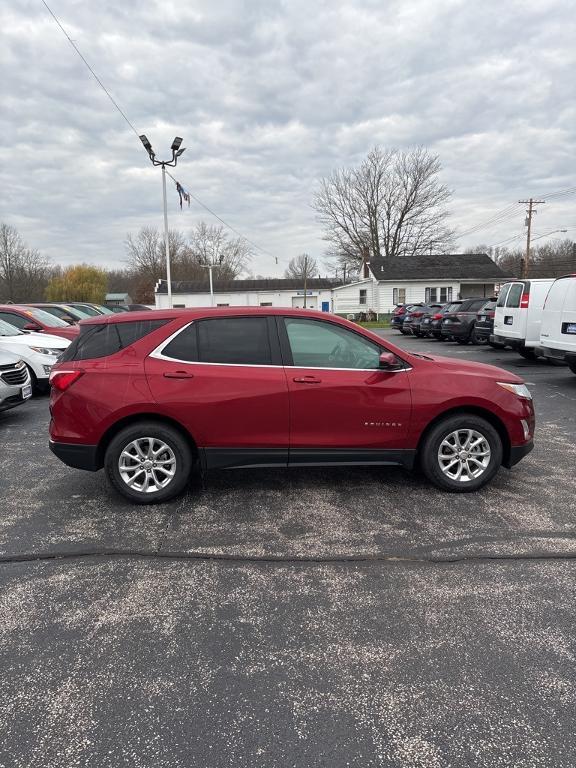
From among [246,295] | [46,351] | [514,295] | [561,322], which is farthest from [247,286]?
[561,322]

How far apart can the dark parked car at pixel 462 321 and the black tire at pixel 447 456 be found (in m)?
14.6

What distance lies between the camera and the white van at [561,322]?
886 centimetres

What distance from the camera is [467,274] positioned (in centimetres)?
3969

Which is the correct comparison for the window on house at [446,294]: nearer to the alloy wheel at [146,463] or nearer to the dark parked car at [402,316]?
the dark parked car at [402,316]

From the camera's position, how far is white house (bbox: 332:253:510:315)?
39406 millimetres

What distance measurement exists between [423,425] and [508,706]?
93.8 inches

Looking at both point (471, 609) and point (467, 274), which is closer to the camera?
point (471, 609)

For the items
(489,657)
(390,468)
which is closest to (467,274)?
(390,468)

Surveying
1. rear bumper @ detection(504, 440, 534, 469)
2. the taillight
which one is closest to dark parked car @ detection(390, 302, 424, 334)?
rear bumper @ detection(504, 440, 534, 469)

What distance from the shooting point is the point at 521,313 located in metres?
12.1

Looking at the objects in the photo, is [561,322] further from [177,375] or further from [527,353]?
[177,375]

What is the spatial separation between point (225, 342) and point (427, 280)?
38.0m

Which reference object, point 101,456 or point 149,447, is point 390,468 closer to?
point 149,447

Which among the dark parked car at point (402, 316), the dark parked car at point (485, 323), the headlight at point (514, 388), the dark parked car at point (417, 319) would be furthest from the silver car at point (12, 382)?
the dark parked car at point (402, 316)
